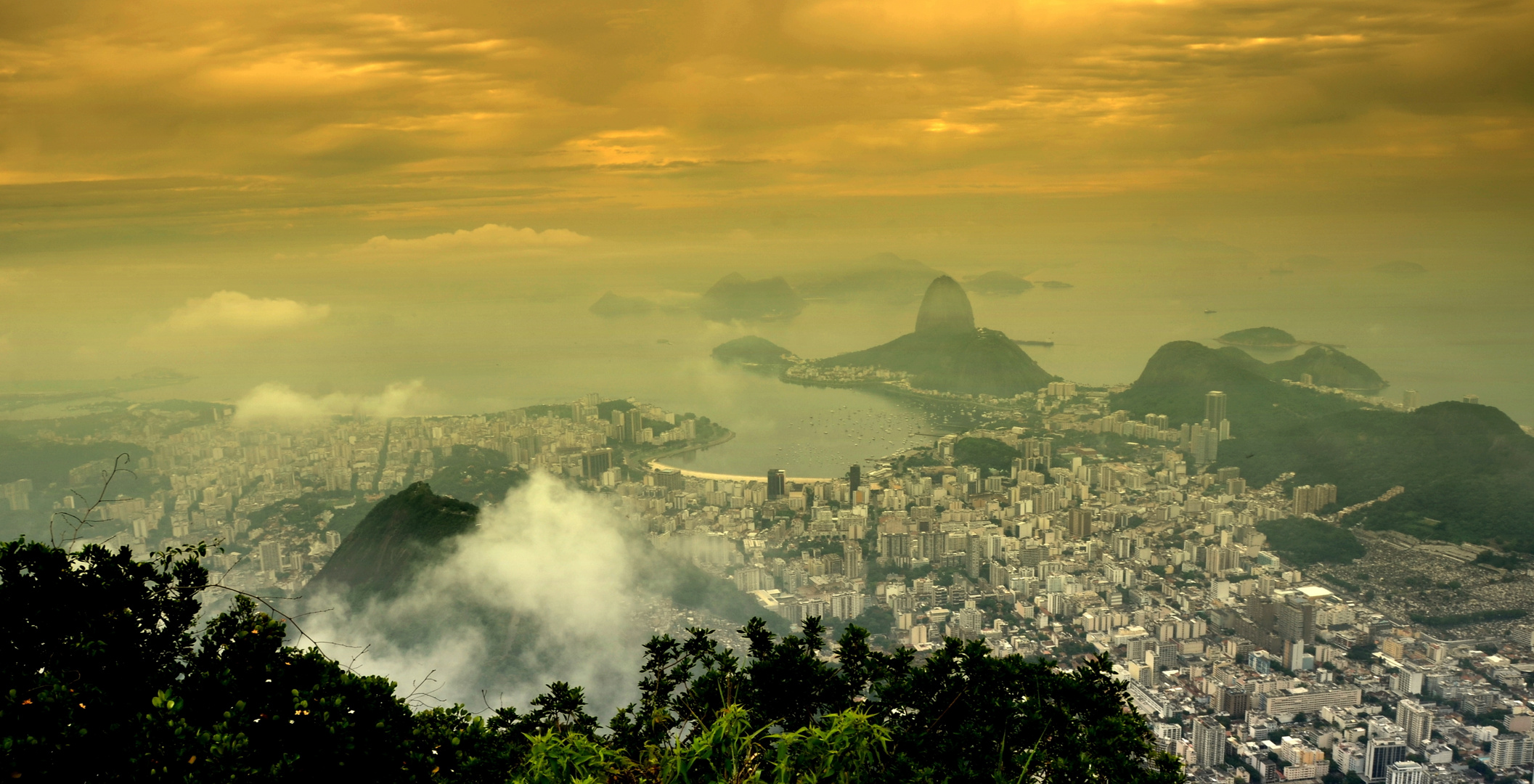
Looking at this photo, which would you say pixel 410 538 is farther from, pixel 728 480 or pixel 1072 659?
pixel 1072 659

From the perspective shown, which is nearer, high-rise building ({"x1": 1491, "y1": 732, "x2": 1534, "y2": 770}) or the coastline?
high-rise building ({"x1": 1491, "y1": 732, "x2": 1534, "y2": 770})

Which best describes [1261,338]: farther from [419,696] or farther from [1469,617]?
[419,696]

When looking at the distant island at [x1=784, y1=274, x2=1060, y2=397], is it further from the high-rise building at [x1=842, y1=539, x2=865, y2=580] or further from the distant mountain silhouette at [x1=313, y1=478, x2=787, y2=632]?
the distant mountain silhouette at [x1=313, y1=478, x2=787, y2=632]

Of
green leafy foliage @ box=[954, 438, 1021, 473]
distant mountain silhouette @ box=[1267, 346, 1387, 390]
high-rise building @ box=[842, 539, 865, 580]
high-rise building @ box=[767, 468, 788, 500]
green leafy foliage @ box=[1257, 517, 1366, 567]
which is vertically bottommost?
high-rise building @ box=[767, 468, 788, 500]

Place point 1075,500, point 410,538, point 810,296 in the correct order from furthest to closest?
point 810,296
point 1075,500
point 410,538

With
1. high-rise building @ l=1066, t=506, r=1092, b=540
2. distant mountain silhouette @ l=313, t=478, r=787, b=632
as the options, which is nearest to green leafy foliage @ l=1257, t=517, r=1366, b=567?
high-rise building @ l=1066, t=506, r=1092, b=540

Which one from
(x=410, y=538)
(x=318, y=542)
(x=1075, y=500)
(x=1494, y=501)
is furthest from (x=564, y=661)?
(x=1494, y=501)
